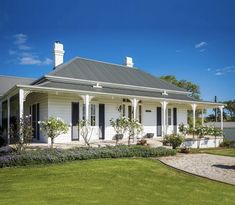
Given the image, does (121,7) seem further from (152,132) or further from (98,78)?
(152,132)

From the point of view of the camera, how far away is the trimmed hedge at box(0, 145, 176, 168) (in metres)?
11.1

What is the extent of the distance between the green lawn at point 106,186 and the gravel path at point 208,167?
0.72 meters

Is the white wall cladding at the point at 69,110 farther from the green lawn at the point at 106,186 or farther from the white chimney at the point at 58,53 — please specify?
the green lawn at the point at 106,186

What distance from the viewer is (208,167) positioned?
461 inches

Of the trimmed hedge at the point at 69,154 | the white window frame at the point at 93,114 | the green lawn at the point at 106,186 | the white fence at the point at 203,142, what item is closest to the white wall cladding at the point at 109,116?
the white window frame at the point at 93,114

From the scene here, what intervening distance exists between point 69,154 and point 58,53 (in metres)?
14.4

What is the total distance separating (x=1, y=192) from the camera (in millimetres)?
7496

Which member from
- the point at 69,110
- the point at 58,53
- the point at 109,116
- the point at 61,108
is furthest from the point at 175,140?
the point at 58,53

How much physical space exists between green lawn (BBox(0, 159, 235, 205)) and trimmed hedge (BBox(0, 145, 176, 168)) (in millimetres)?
621

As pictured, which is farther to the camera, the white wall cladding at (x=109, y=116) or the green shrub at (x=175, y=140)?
the white wall cladding at (x=109, y=116)

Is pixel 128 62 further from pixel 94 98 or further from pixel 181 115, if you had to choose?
pixel 94 98

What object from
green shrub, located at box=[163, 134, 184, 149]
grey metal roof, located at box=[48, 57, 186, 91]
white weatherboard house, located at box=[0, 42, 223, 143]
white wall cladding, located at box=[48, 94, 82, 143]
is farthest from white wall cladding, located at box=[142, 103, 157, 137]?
white wall cladding, located at box=[48, 94, 82, 143]

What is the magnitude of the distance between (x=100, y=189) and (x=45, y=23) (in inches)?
755

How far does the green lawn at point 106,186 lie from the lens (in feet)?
23.0
